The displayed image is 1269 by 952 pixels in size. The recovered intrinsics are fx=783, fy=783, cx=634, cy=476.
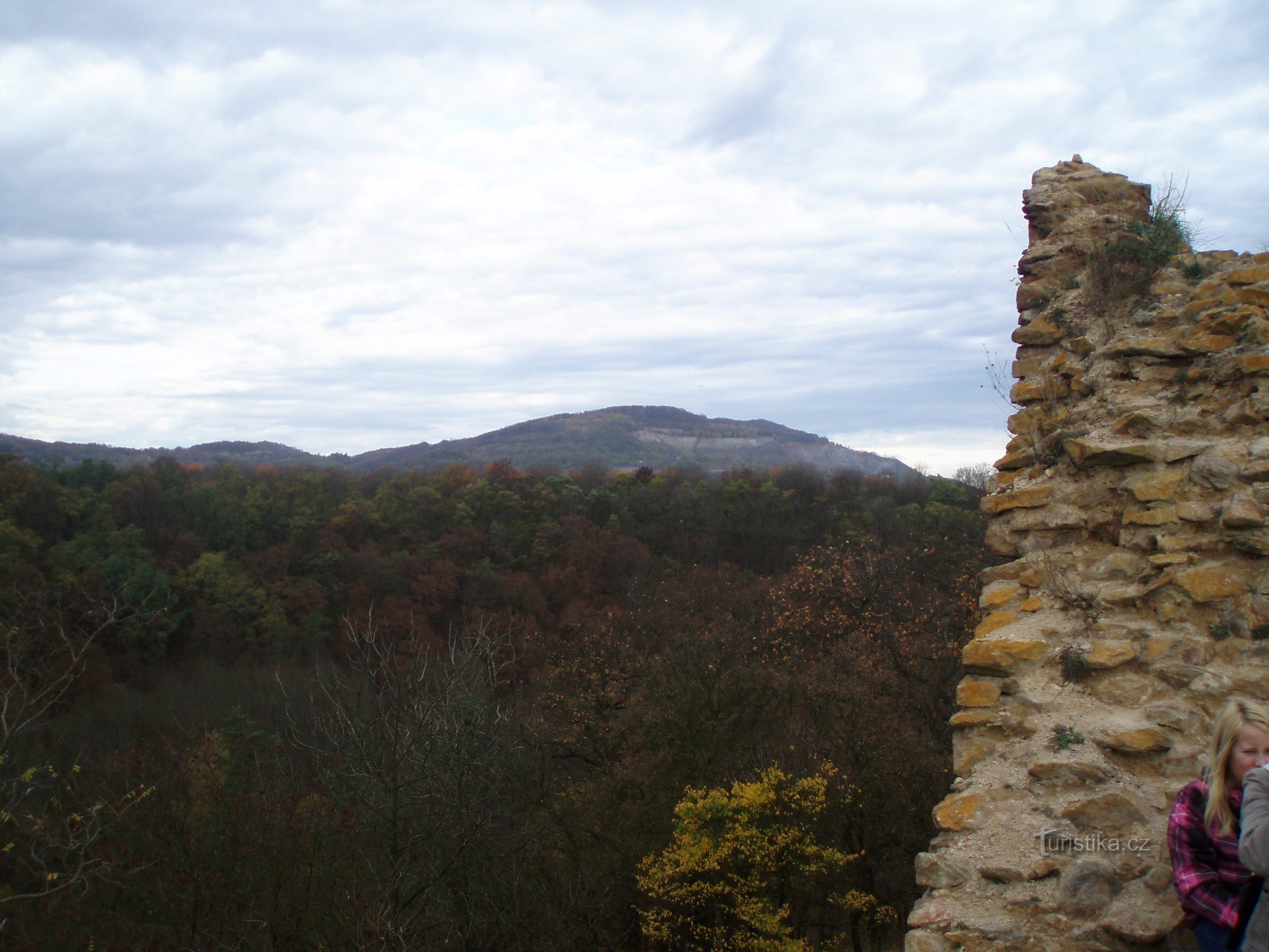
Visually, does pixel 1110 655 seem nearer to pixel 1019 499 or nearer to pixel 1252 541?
pixel 1252 541

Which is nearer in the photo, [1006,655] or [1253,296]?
[1006,655]

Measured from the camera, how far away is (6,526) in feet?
105

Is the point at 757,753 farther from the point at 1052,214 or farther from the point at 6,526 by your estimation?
the point at 6,526

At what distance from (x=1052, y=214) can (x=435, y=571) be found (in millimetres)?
39563

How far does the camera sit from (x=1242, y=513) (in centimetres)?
402

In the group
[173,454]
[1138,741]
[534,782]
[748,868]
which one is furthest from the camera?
[173,454]

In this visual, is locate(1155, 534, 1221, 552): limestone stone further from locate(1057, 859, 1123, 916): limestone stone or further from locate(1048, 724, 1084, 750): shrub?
locate(1057, 859, 1123, 916): limestone stone

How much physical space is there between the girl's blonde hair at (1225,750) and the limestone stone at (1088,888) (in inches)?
23.8

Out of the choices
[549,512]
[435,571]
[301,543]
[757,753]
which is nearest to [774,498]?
[549,512]

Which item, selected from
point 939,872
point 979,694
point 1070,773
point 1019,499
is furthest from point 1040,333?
point 939,872

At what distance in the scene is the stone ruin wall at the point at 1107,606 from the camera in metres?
3.17

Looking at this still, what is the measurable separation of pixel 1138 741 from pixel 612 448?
90.1 meters

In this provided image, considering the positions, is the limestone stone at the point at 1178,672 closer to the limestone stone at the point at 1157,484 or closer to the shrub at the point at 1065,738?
the shrub at the point at 1065,738

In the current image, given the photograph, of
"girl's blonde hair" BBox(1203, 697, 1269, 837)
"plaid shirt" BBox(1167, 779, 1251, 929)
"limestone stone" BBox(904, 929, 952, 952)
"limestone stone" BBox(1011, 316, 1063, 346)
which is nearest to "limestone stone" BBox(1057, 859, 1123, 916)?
"plaid shirt" BBox(1167, 779, 1251, 929)
